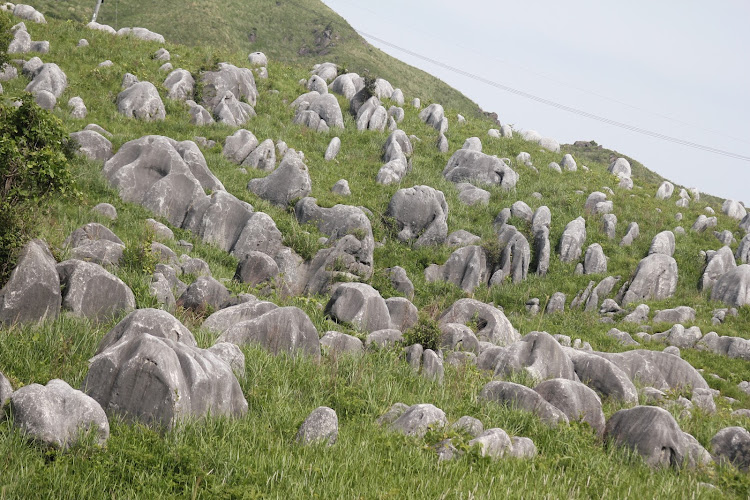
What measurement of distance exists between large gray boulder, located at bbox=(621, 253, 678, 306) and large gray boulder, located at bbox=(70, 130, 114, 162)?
23851mm

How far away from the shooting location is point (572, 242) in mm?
30641

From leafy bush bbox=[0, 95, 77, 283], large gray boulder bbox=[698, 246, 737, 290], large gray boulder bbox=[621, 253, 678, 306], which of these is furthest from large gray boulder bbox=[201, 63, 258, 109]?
large gray boulder bbox=[698, 246, 737, 290]

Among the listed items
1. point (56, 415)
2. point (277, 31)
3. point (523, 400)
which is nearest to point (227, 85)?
point (523, 400)

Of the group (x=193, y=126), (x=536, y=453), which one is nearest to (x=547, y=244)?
(x=193, y=126)

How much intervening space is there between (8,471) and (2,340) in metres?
3.70

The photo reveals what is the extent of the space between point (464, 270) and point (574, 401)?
16.3m

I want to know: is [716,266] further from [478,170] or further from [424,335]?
[424,335]

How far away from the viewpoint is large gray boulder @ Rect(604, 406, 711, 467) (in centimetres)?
954

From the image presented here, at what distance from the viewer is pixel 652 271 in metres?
28.0

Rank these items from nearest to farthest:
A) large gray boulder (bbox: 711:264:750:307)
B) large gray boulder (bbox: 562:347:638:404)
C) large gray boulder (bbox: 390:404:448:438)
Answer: large gray boulder (bbox: 390:404:448:438), large gray boulder (bbox: 562:347:638:404), large gray boulder (bbox: 711:264:750:307)

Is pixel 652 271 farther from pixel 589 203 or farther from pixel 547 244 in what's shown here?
pixel 589 203

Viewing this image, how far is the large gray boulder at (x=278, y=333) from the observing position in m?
11.8

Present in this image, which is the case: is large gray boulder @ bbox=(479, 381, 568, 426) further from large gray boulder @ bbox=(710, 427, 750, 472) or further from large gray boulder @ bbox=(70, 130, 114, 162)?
large gray boulder @ bbox=(70, 130, 114, 162)

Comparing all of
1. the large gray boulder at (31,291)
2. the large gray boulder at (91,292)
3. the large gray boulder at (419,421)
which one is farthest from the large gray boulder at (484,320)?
the large gray boulder at (31,291)
